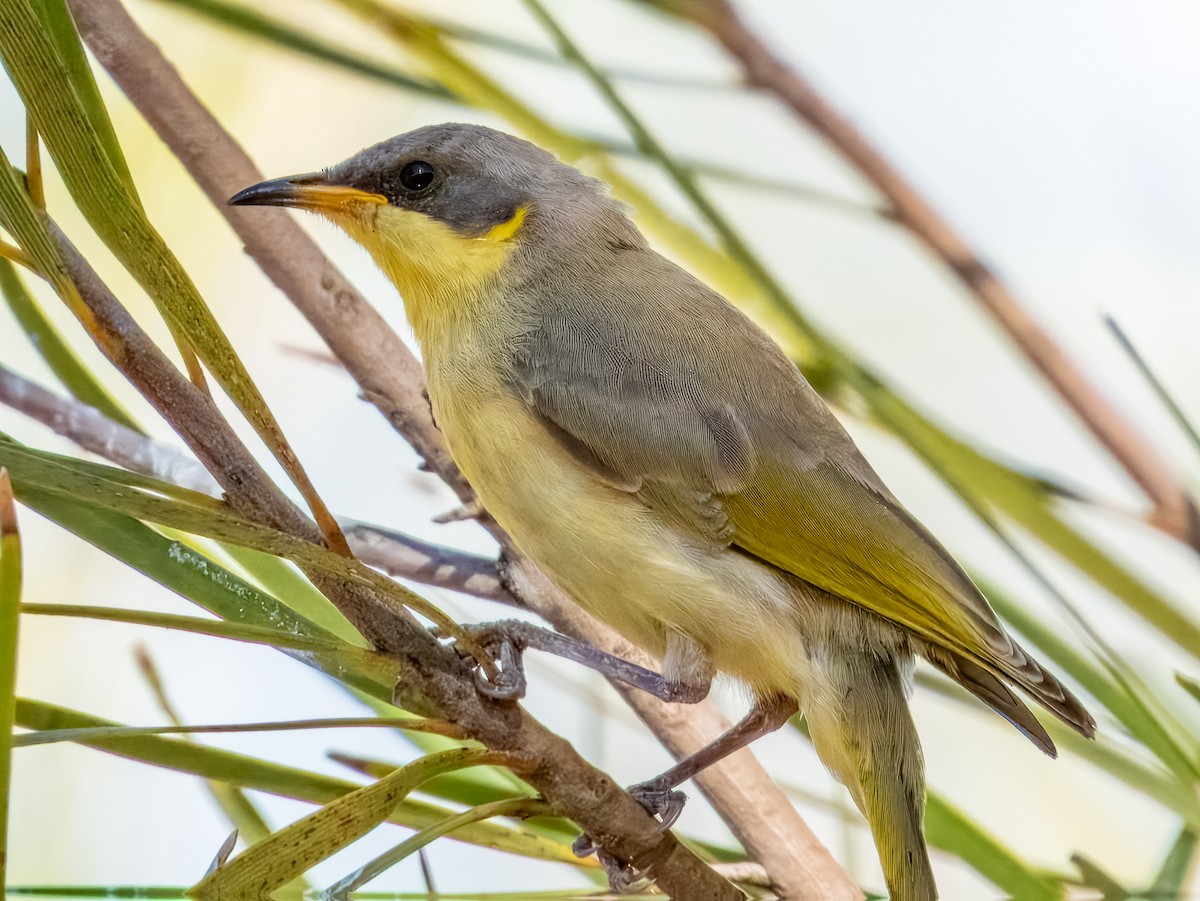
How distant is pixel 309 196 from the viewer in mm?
1433

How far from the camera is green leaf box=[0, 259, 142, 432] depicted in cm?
100

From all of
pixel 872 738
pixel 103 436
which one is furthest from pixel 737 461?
pixel 103 436

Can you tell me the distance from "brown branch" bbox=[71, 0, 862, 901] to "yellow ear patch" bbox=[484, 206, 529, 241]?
0.24 metres

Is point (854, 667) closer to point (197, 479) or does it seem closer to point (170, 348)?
point (197, 479)

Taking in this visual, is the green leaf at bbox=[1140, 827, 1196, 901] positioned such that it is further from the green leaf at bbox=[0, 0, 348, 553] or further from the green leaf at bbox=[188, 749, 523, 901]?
the green leaf at bbox=[0, 0, 348, 553]

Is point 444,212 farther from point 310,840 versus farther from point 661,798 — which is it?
point 310,840

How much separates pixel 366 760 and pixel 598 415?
450 millimetres

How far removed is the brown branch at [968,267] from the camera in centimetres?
125

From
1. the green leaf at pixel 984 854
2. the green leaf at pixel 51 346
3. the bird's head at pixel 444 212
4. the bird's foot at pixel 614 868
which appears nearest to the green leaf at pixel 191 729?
the bird's foot at pixel 614 868

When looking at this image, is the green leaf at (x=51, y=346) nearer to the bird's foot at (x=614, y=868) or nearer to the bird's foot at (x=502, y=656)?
the bird's foot at (x=502, y=656)

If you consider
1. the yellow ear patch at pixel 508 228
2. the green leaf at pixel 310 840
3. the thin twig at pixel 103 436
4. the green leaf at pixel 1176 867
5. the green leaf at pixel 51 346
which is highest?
the yellow ear patch at pixel 508 228

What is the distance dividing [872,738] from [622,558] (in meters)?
0.33

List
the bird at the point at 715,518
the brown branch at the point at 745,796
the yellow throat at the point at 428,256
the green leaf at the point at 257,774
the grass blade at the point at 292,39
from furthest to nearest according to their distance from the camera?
the yellow throat at the point at 428,256 → the grass blade at the point at 292,39 → the bird at the point at 715,518 → the brown branch at the point at 745,796 → the green leaf at the point at 257,774

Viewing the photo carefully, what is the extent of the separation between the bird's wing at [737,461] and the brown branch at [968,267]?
21 centimetres
